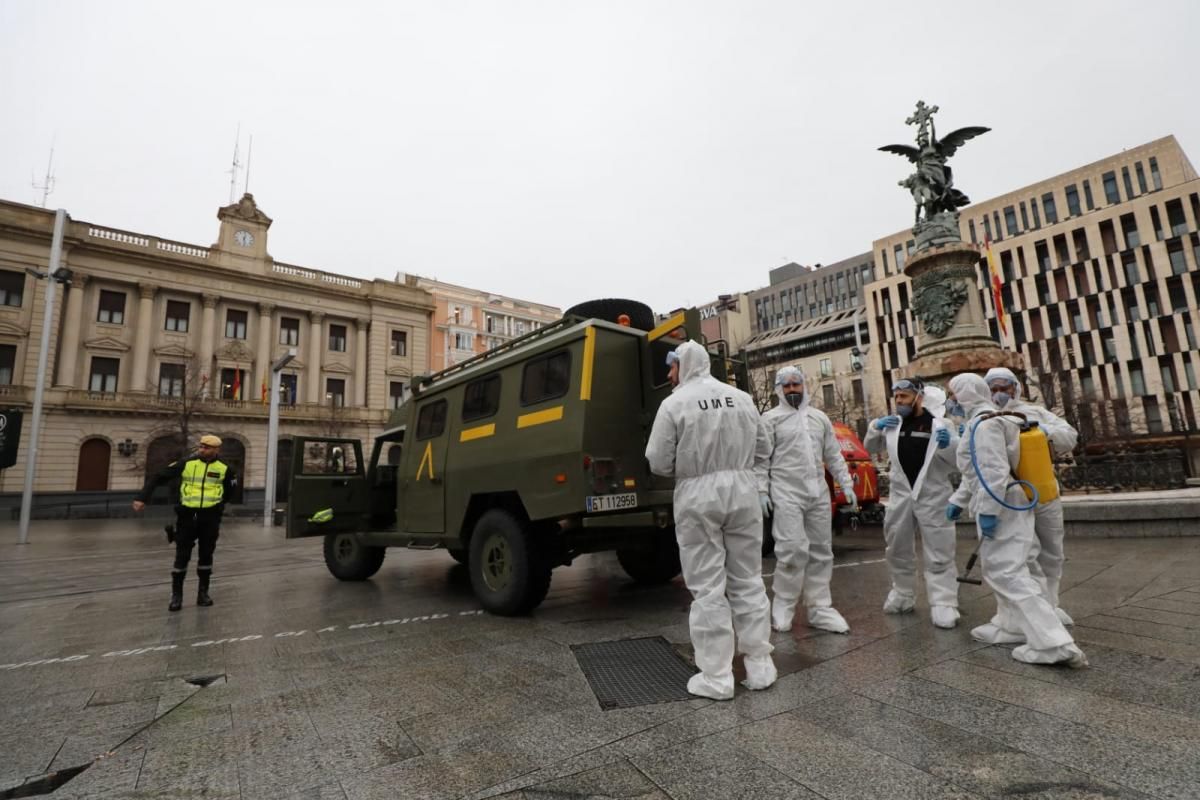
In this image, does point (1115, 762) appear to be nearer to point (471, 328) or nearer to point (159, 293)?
point (159, 293)

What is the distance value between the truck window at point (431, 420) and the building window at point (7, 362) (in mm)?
35622

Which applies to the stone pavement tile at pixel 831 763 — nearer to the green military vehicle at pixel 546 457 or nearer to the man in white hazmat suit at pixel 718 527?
the man in white hazmat suit at pixel 718 527

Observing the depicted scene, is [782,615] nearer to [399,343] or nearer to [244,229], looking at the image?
[399,343]

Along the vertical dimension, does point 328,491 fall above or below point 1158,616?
above

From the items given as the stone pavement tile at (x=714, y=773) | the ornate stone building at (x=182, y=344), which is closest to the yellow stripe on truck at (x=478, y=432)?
the stone pavement tile at (x=714, y=773)

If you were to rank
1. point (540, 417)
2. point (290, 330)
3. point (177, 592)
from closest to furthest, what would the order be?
point (540, 417) → point (177, 592) → point (290, 330)

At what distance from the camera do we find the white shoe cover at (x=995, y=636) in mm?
3721

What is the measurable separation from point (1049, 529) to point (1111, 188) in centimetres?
6235

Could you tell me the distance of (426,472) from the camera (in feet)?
20.9

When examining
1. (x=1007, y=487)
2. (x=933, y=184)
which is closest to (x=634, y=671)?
(x=1007, y=487)

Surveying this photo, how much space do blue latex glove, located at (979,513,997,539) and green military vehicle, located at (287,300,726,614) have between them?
2.16 meters

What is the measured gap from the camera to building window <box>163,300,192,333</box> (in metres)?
33.9

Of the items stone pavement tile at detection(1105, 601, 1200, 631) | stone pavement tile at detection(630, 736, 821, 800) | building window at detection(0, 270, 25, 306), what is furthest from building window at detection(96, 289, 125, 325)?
stone pavement tile at detection(1105, 601, 1200, 631)

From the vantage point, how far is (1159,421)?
1658 inches
